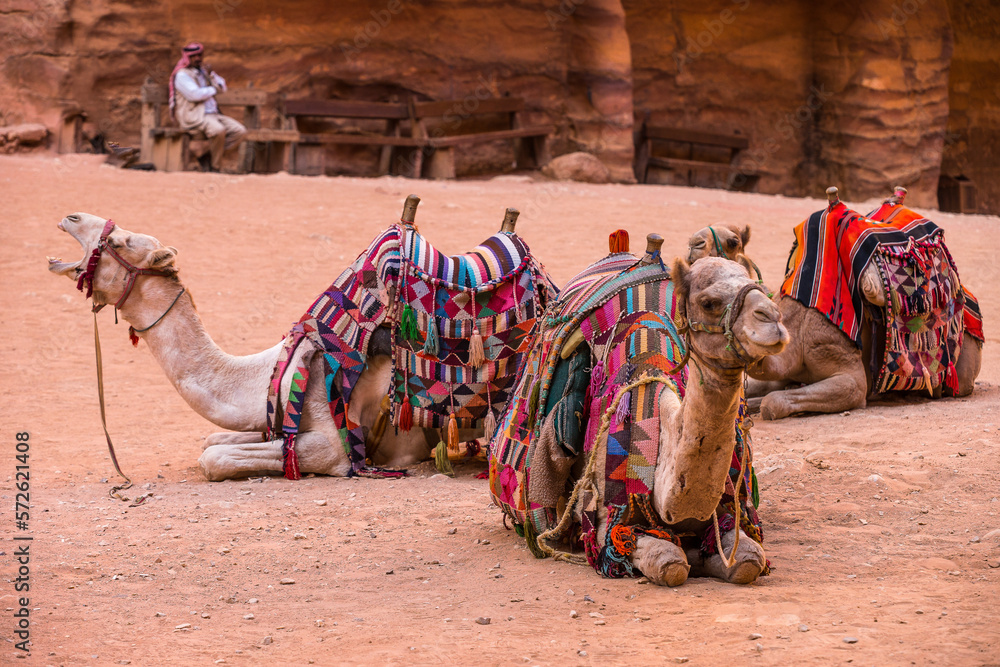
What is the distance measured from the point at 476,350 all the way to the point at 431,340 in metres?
0.24

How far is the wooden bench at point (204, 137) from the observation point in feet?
46.9

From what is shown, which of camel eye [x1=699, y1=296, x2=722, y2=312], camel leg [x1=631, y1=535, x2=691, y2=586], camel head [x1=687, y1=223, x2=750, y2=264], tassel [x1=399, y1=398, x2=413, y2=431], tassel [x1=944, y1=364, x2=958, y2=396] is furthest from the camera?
tassel [x1=944, y1=364, x2=958, y2=396]

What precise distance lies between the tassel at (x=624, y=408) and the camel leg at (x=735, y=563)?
1.75ft

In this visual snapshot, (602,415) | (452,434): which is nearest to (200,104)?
(452,434)

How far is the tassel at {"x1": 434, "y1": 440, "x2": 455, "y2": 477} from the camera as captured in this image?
5.90 meters

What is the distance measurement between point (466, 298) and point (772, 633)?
116 inches

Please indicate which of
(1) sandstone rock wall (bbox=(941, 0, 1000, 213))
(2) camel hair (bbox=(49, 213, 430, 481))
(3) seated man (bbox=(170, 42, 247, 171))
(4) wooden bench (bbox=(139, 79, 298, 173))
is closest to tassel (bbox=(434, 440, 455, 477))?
(2) camel hair (bbox=(49, 213, 430, 481))

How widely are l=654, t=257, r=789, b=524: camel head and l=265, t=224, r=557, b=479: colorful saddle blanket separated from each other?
2.31 m

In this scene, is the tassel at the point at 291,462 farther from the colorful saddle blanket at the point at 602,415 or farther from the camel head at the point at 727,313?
the camel head at the point at 727,313

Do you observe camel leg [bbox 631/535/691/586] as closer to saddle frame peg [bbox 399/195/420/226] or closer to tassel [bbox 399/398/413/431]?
tassel [bbox 399/398/413/431]

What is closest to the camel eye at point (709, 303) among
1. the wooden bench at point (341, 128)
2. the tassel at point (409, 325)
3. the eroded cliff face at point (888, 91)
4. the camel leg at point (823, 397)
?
the tassel at point (409, 325)

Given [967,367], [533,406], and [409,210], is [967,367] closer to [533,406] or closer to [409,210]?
[409,210]

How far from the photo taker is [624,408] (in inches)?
155

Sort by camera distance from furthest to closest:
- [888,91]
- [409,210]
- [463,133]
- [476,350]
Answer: [888,91], [463,133], [409,210], [476,350]
